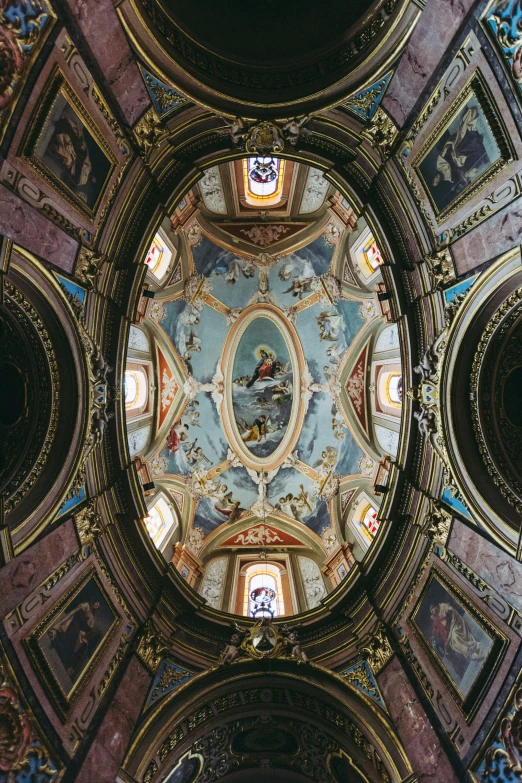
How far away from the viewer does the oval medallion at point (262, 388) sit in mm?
20719

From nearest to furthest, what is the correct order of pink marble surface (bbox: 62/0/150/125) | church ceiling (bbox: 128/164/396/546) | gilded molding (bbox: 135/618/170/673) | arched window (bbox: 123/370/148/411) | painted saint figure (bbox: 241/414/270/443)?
pink marble surface (bbox: 62/0/150/125)
gilded molding (bbox: 135/618/170/673)
arched window (bbox: 123/370/148/411)
church ceiling (bbox: 128/164/396/546)
painted saint figure (bbox: 241/414/270/443)

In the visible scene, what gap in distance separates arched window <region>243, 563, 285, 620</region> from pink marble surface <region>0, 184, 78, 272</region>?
11817 millimetres

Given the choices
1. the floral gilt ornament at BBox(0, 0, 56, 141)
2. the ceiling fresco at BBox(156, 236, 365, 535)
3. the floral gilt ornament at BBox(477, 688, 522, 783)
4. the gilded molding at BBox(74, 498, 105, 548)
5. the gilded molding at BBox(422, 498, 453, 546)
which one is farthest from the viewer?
the ceiling fresco at BBox(156, 236, 365, 535)

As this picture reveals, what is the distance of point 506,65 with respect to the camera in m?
8.88

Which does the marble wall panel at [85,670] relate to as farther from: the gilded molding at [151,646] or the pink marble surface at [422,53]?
the pink marble surface at [422,53]

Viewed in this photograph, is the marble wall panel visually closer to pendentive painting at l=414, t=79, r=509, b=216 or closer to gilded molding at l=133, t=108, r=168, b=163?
gilded molding at l=133, t=108, r=168, b=163

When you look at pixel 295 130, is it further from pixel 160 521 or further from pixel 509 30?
pixel 160 521

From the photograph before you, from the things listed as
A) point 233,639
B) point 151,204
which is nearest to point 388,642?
point 233,639

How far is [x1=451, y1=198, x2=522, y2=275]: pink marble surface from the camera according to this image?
9.48 m

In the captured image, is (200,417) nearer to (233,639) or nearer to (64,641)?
(233,639)

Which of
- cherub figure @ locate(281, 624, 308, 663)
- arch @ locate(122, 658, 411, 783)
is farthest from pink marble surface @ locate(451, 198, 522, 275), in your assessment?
arch @ locate(122, 658, 411, 783)

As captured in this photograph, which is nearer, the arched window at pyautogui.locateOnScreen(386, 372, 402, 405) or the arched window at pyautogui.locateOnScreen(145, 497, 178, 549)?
the arched window at pyautogui.locateOnScreen(386, 372, 402, 405)

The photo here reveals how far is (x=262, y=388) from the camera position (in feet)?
68.8

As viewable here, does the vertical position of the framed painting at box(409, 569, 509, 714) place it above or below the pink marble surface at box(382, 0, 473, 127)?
below
